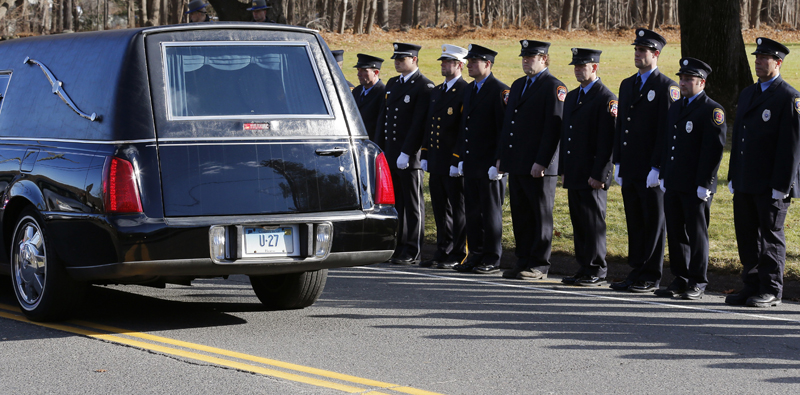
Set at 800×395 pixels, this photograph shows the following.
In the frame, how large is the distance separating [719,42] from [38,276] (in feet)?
47.1

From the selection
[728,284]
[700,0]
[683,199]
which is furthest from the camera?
[700,0]

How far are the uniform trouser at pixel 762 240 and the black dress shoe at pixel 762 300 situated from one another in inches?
2.2

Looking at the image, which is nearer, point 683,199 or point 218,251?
point 218,251

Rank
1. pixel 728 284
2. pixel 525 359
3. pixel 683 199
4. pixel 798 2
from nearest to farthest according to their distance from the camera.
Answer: pixel 525 359, pixel 683 199, pixel 728 284, pixel 798 2

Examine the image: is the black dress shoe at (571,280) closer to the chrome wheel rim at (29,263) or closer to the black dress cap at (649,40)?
the black dress cap at (649,40)

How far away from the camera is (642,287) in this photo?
8398 millimetres

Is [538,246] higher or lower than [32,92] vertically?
lower

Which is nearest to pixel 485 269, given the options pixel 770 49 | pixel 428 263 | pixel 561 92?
pixel 428 263

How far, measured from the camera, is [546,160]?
9062mm

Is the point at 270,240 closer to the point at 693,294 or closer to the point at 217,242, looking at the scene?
the point at 217,242

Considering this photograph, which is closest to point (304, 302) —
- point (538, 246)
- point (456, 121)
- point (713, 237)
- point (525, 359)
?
point (525, 359)

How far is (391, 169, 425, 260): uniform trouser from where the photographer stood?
1040cm

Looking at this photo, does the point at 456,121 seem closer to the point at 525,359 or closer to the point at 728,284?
the point at 728,284

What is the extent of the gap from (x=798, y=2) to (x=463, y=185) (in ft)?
312
